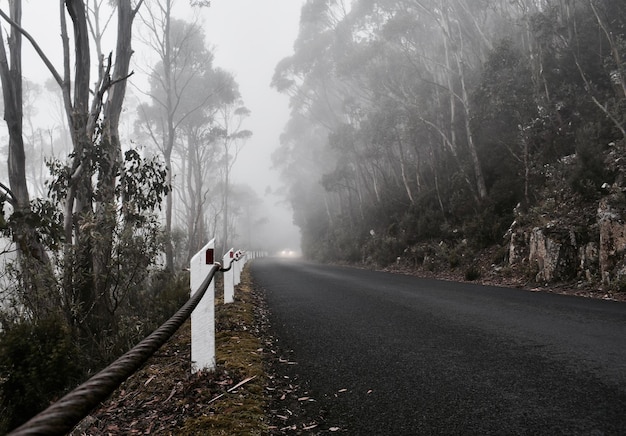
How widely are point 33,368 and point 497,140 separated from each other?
16.7 m

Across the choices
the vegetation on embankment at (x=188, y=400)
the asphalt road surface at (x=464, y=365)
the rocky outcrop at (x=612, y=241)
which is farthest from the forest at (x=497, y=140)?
the vegetation on embankment at (x=188, y=400)

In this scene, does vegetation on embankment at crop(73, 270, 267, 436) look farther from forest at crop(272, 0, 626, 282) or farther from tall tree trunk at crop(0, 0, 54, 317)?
forest at crop(272, 0, 626, 282)

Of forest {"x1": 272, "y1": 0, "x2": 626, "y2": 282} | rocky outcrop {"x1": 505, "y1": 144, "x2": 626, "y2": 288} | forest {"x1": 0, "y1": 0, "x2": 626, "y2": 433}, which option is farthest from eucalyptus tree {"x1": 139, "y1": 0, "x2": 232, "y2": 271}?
rocky outcrop {"x1": 505, "y1": 144, "x2": 626, "y2": 288}

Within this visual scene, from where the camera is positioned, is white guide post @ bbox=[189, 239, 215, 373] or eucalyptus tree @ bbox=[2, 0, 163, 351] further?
eucalyptus tree @ bbox=[2, 0, 163, 351]

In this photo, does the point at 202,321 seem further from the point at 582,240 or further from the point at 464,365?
the point at 582,240

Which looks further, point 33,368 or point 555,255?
point 555,255

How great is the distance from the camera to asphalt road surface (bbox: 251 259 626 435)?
263 centimetres

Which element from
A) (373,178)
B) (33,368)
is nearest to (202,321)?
(33,368)

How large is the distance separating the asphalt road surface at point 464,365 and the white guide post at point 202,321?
89 centimetres

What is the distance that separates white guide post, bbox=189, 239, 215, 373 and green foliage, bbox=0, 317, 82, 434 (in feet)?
7.92

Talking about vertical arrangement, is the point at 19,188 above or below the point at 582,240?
above

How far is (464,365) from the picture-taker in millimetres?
3752

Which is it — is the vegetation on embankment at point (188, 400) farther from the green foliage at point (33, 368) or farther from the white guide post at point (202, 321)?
the green foliage at point (33, 368)

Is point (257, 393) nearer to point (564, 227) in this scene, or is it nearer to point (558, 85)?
point (564, 227)
